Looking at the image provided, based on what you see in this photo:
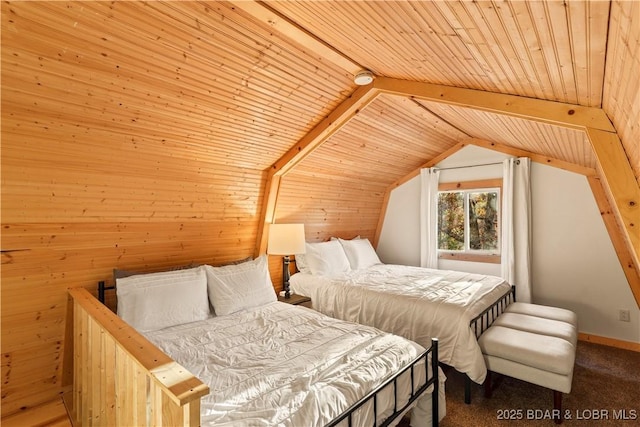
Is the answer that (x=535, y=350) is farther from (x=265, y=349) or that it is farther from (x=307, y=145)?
(x=307, y=145)

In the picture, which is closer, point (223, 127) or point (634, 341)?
point (223, 127)

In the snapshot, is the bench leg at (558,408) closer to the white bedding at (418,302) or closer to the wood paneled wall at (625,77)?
the white bedding at (418,302)

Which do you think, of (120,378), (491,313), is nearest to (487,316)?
(491,313)

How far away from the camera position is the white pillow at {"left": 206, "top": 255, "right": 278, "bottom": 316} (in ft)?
8.23

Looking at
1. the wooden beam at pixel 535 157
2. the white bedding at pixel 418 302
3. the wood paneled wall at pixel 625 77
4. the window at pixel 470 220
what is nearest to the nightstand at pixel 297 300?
the white bedding at pixel 418 302

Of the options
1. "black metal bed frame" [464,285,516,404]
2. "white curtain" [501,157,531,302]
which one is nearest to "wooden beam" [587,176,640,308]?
"white curtain" [501,157,531,302]

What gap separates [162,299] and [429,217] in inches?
140

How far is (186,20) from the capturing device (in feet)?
5.13

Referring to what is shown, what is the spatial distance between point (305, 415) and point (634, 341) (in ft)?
12.6

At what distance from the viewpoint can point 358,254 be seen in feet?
13.9

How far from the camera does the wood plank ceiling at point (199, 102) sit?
125 centimetres

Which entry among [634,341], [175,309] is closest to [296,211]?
[175,309]

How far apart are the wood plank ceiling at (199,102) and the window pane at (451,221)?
1.34m

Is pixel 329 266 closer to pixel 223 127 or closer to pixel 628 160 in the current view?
pixel 223 127
